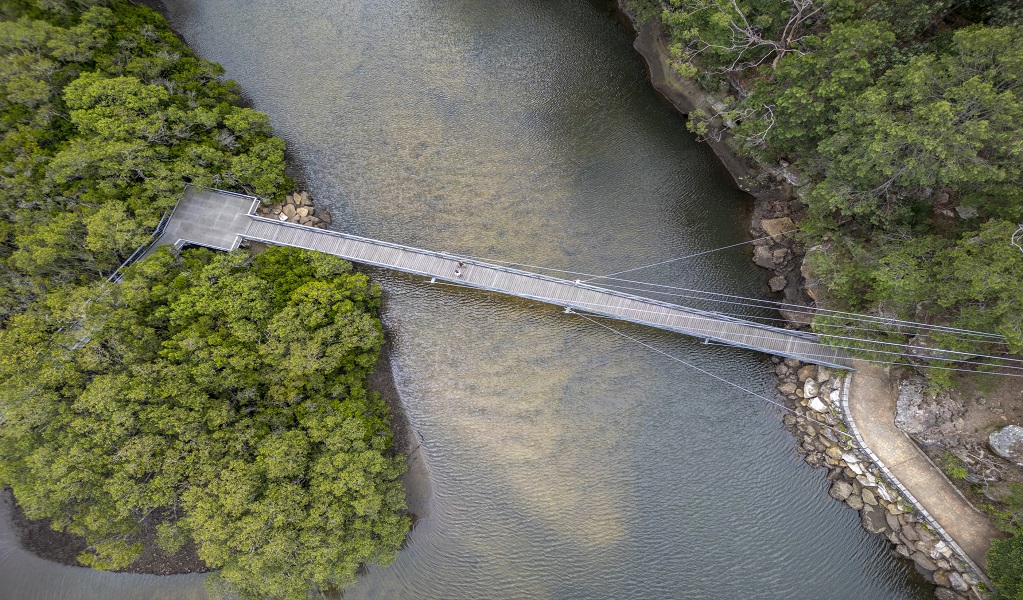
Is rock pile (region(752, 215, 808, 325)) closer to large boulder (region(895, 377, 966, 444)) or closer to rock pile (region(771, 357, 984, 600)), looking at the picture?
rock pile (region(771, 357, 984, 600))

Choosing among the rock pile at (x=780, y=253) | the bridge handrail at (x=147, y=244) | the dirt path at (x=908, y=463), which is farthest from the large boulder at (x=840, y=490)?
the bridge handrail at (x=147, y=244)

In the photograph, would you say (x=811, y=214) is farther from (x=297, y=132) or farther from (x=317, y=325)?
(x=297, y=132)

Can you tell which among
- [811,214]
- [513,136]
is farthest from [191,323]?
[811,214]

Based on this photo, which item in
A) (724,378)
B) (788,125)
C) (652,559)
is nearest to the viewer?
(788,125)

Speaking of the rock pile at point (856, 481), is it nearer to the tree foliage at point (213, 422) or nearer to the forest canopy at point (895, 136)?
the forest canopy at point (895, 136)

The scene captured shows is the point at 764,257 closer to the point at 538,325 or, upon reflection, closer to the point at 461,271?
the point at 538,325

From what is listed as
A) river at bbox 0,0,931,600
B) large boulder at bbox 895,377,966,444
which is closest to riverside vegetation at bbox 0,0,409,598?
river at bbox 0,0,931,600

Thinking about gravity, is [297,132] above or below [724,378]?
above
